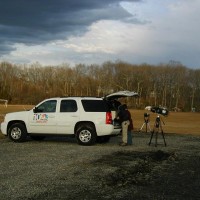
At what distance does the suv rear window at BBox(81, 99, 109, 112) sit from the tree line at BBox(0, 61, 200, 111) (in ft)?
401

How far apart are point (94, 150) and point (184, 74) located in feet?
447

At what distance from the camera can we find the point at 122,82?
487 ft

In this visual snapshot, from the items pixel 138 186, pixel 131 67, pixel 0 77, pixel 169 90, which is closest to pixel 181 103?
pixel 169 90

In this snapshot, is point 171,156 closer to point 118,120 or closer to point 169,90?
point 118,120

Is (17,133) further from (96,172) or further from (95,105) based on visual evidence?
(96,172)

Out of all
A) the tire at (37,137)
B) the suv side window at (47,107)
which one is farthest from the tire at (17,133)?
the tire at (37,137)

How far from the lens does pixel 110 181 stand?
33.8ft

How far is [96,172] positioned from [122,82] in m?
137

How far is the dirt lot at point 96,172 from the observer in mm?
9000

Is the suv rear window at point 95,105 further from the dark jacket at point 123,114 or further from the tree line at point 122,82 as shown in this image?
the tree line at point 122,82

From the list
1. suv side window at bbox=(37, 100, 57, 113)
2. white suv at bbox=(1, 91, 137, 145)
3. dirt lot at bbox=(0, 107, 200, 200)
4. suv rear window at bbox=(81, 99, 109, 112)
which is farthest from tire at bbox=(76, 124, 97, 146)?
→ suv side window at bbox=(37, 100, 57, 113)

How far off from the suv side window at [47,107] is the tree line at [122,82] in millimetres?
121980

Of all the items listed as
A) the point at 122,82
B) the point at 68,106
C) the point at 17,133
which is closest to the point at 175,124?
the point at 68,106

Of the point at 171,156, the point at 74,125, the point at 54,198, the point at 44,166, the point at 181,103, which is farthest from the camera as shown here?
the point at 181,103
